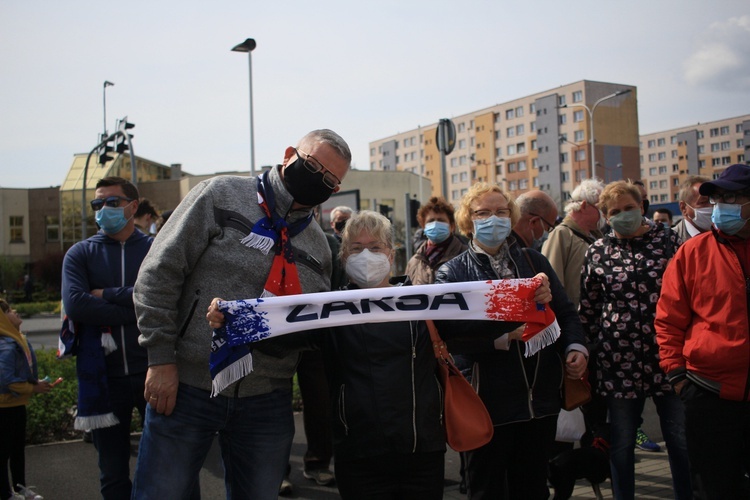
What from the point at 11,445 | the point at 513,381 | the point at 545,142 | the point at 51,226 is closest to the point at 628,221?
the point at 513,381

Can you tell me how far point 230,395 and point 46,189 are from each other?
6806cm

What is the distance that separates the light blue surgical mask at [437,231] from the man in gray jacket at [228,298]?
10.8ft

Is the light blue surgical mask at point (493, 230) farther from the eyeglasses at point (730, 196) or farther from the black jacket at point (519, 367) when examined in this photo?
the eyeglasses at point (730, 196)

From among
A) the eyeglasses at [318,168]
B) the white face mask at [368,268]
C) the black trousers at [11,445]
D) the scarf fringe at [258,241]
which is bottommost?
the black trousers at [11,445]

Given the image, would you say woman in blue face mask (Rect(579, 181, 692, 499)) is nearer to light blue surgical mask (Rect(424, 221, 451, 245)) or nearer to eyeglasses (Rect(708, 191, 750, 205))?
eyeglasses (Rect(708, 191, 750, 205))

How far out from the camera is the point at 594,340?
4535 millimetres

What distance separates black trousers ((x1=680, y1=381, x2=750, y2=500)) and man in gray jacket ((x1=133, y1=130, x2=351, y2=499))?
2095 millimetres

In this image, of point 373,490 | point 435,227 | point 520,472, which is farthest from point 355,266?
point 435,227

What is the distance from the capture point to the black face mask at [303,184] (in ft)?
10.1

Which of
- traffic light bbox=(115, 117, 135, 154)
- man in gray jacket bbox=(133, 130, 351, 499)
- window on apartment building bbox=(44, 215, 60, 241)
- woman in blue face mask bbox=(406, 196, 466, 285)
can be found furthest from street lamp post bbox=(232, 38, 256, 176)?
window on apartment building bbox=(44, 215, 60, 241)

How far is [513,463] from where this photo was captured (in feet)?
12.4

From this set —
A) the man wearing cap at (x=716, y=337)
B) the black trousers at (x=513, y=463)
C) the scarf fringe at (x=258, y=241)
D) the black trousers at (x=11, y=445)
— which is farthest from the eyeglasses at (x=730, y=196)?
the black trousers at (x=11, y=445)

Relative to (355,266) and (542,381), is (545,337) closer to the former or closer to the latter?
(542,381)

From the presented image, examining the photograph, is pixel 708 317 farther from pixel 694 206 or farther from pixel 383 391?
pixel 694 206
